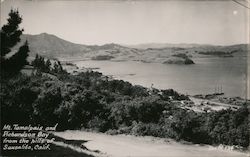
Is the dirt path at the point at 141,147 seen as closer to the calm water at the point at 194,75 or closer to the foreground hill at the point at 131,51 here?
the calm water at the point at 194,75

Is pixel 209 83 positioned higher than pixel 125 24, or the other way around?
pixel 125 24

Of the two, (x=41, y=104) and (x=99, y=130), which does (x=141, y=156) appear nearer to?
(x=99, y=130)

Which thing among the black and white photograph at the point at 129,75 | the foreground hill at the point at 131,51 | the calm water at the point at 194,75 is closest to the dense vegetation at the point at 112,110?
the black and white photograph at the point at 129,75

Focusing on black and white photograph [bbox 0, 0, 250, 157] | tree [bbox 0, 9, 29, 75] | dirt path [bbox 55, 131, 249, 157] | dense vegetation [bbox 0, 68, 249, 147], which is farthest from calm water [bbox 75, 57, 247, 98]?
tree [bbox 0, 9, 29, 75]

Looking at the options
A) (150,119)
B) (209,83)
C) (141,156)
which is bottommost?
(141,156)

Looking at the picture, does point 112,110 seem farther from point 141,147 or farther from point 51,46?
point 51,46

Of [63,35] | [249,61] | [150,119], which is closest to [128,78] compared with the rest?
[150,119]

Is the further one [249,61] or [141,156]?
[249,61]
